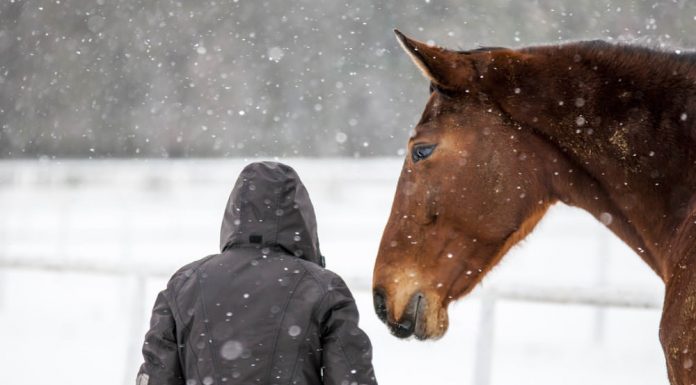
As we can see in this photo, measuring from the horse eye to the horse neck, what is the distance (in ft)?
0.87

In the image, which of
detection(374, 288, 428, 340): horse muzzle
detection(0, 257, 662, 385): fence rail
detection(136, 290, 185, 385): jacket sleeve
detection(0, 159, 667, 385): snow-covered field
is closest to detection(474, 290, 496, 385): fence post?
detection(0, 257, 662, 385): fence rail

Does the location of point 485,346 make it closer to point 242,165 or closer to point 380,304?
point 380,304

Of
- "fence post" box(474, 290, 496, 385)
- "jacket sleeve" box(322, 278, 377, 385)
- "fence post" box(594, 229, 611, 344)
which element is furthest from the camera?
"fence post" box(594, 229, 611, 344)

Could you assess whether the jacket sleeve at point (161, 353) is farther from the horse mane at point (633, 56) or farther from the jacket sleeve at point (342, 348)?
the horse mane at point (633, 56)

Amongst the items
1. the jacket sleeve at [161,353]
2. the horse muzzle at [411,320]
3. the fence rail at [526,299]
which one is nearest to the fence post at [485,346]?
the fence rail at [526,299]

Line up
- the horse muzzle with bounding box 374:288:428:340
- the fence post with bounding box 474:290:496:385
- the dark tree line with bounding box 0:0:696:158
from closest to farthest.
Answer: the horse muzzle with bounding box 374:288:428:340
the fence post with bounding box 474:290:496:385
the dark tree line with bounding box 0:0:696:158

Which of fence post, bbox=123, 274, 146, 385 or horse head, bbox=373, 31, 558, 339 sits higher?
horse head, bbox=373, 31, 558, 339

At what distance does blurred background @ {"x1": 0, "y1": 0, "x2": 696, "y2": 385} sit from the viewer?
228 inches

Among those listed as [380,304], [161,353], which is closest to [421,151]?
[380,304]

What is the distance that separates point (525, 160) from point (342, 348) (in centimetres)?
83

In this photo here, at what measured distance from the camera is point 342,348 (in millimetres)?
2256

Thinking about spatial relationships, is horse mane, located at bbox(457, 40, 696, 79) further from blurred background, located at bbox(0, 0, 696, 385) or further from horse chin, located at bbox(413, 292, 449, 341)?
horse chin, located at bbox(413, 292, 449, 341)

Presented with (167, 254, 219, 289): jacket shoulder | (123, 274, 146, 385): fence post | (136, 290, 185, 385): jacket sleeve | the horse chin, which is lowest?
(123, 274, 146, 385): fence post

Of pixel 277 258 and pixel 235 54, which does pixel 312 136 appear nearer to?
pixel 235 54
